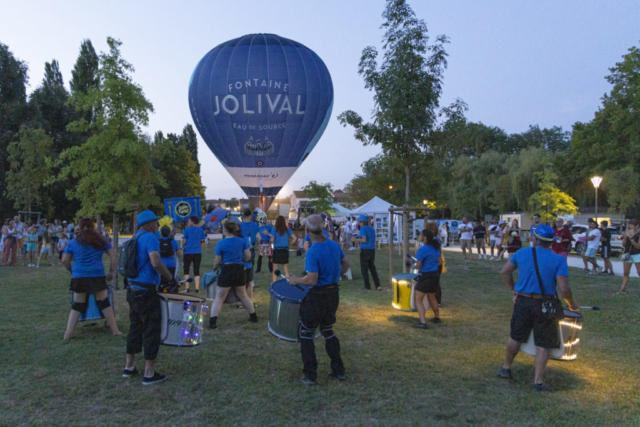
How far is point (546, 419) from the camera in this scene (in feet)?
13.9

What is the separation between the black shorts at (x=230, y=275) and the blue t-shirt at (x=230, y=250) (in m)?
0.08

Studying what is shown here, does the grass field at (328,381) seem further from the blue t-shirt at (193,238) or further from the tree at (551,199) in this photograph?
the tree at (551,199)

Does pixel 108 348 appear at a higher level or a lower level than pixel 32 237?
lower

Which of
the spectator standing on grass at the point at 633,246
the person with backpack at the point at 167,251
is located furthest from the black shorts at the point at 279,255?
the spectator standing on grass at the point at 633,246

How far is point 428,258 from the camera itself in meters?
7.48

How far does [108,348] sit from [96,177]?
8.16 metres

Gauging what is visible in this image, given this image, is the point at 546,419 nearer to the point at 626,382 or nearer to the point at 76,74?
the point at 626,382

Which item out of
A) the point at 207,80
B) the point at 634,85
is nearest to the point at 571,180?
the point at 634,85

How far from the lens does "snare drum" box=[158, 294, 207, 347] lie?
17.4ft

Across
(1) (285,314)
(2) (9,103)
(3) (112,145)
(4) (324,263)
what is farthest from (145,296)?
(2) (9,103)

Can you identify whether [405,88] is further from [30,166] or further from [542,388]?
[30,166]

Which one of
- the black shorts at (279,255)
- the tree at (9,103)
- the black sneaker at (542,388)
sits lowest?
the black sneaker at (542,388)

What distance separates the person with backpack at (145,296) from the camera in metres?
5.07

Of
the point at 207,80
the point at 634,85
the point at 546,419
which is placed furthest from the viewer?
the point at 634,85
